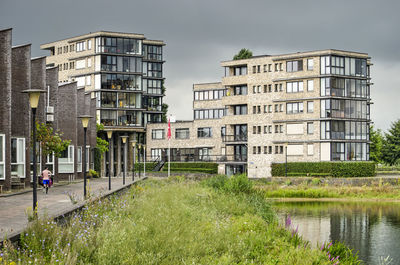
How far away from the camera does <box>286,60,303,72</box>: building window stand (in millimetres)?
73125

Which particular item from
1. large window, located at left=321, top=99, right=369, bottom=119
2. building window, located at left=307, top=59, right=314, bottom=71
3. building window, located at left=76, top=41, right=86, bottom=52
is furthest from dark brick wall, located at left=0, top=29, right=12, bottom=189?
building window, located at left=76, top=41, right=86, bottom=52

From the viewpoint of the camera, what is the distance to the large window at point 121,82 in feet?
274

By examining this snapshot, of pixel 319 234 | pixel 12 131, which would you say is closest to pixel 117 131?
pixel 12 131

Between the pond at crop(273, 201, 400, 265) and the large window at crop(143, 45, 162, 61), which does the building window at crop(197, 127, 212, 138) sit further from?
the pond at crop(273, 201, 400, 265)

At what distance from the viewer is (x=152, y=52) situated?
105 meters

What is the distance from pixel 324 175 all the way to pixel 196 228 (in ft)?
174

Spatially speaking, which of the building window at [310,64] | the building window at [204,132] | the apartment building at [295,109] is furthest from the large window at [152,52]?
the building window at [310,64]

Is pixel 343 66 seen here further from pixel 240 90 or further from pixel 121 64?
pixel 121 64

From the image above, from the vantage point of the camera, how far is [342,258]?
18.7 metres

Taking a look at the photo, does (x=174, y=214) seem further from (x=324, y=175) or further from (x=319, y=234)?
(x=324, y=175)

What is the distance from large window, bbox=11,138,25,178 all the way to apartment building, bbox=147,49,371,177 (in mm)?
40405

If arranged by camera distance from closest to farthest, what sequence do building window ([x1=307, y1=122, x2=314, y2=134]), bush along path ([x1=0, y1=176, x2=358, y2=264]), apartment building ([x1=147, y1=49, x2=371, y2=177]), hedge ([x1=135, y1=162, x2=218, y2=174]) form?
bush along path ([x1=0, y1=176, x2=358, y2=264]) → apartment building ([x1=147, y1=49, x2=371, y2=177]) → building window ([x1=307, y1=122, x2=314, y2=134]) → hedge ([x1=135, y1=162, x2=218, y2=174])

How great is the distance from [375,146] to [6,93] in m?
74.5

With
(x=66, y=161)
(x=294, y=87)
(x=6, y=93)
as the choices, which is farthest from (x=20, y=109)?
(x=294, y=87)
